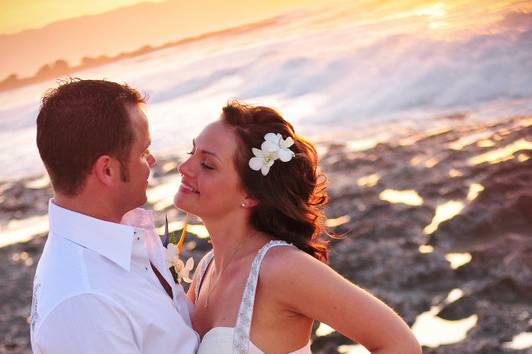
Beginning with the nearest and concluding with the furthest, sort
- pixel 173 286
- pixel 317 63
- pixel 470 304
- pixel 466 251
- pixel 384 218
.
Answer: pixel 173 286
pixel 470 304
pixel 466 251
pixel 384 218
pixel 317 63

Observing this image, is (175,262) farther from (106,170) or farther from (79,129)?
(79,129)

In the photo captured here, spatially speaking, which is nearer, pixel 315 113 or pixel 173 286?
pixel 173 286

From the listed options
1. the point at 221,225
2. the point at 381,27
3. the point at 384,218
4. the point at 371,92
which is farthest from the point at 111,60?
the point at 221,225

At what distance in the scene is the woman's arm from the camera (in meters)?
3.05

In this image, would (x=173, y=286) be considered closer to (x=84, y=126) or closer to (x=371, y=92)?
(x=84, y=126)

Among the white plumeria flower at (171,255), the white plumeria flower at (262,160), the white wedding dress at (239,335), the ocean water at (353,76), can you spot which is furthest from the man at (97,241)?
the ocean water at (353,76)

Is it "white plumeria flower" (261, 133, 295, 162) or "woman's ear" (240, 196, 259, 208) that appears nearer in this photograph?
"white plumeria flower" (261, 133, 295, 162)

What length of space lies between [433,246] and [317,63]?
1320 cm

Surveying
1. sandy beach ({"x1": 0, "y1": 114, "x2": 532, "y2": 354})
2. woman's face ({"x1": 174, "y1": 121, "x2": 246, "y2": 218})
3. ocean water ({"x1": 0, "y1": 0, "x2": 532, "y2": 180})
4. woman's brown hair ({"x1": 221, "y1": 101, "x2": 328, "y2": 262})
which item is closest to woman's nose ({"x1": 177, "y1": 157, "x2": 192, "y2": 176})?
woman's face ({"x1": 174, "y1": 121, "x2": 246, "y2": 218})

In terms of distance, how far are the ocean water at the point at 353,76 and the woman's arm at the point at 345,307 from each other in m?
8.83

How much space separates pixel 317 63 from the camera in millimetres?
19797

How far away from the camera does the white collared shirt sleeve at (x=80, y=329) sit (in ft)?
8.21

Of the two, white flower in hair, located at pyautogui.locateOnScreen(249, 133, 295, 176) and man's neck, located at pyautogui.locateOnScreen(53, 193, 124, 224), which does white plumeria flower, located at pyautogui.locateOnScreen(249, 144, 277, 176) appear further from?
man's neck, located at pyautogui.locateOnScreen(53, 193, 124, 224)

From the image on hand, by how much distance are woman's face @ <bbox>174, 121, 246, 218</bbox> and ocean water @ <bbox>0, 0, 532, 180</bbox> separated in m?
8.54
